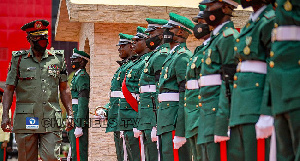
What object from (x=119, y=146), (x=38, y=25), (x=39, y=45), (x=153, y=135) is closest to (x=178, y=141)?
(x=153, y=135)

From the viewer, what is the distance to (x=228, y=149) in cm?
493

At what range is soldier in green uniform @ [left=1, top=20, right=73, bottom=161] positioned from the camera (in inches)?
298

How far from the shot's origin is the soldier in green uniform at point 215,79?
5023 millimetres

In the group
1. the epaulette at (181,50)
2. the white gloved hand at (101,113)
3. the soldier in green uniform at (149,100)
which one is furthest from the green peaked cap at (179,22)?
the white gloved hand at (101,113)

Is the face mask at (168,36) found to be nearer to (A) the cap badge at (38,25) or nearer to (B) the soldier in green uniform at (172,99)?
(B) the soldier in green uniform at (172,99)

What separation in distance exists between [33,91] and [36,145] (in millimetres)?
724

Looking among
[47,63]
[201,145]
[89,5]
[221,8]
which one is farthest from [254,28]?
[89,5]

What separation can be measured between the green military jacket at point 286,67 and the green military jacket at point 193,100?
7.07 ft

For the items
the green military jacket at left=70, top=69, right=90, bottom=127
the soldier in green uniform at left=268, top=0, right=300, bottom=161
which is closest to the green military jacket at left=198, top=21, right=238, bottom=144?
the soldier in green uniform at left=268, top=0, right=300, bottom=161

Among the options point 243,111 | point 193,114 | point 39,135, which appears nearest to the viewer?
point 243,111

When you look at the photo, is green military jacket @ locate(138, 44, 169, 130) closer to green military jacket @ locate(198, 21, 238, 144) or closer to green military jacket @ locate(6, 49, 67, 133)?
green military jacket @ locate(6, 49, 67, 133)

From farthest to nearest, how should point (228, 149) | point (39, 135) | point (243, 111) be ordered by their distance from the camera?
point (39, 135) < point (228, 149) < point (243, 111)

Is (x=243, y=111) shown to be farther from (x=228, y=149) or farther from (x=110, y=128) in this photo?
(x=110, y=128)

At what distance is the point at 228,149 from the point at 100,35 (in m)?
7.21
